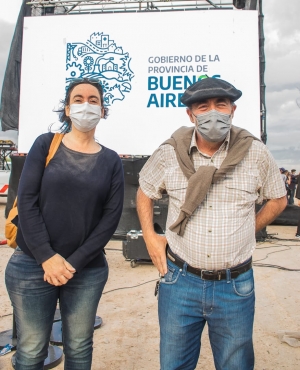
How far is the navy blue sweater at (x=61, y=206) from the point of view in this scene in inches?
67.1

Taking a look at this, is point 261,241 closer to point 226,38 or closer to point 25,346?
point 226,38

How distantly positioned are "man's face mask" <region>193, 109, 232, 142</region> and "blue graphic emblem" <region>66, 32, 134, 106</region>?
441 cm

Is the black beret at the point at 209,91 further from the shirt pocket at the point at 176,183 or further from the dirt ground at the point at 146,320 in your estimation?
the dirt ground at the point at 146,320

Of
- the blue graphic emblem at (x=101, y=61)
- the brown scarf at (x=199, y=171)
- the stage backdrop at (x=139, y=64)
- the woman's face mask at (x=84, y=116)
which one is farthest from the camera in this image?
the blue graphic emblem at (x=101, y=61)

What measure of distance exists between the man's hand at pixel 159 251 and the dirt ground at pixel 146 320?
4.21ft

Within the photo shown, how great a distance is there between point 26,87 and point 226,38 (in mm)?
3239

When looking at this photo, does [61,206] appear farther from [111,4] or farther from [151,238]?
[111,4]

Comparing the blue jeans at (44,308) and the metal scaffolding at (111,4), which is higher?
the metal scaffolding at (111,4)

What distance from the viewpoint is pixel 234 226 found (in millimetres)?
1652

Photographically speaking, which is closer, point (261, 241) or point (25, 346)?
point (25, 346)

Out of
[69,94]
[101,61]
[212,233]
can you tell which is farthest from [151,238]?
[101,61]

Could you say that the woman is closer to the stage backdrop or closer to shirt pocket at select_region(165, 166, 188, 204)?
shirt pocket at select_region(165, 166, 188, 204)

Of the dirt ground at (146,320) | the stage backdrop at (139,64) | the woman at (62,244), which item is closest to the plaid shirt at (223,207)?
the woman at (62,244)

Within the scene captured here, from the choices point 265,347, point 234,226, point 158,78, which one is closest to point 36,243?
point 234,226
